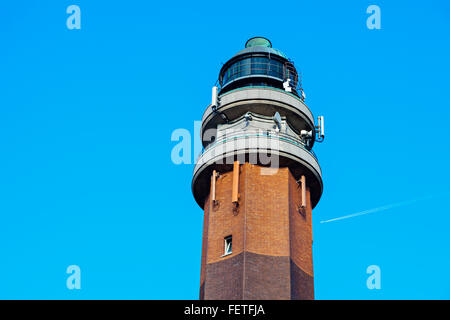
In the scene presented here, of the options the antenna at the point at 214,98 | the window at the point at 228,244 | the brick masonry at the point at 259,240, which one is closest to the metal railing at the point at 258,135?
the brick masonry at the point at 259,240

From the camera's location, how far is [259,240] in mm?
47469

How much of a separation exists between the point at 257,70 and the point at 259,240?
17.5 m

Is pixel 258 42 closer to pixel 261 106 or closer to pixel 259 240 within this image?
pixel 261 106

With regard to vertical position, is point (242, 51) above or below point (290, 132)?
above

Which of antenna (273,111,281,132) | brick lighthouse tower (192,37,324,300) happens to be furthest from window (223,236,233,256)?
antenna (273,111,281,132)

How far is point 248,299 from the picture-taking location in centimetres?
4406

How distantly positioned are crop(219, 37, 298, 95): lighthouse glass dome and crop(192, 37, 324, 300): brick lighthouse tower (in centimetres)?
9

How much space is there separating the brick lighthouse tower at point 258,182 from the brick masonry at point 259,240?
7 centimetres

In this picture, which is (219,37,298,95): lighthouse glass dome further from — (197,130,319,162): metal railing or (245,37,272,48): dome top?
(197,130,319,162): metal railing

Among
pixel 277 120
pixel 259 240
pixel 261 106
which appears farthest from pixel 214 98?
pixel 259 240
